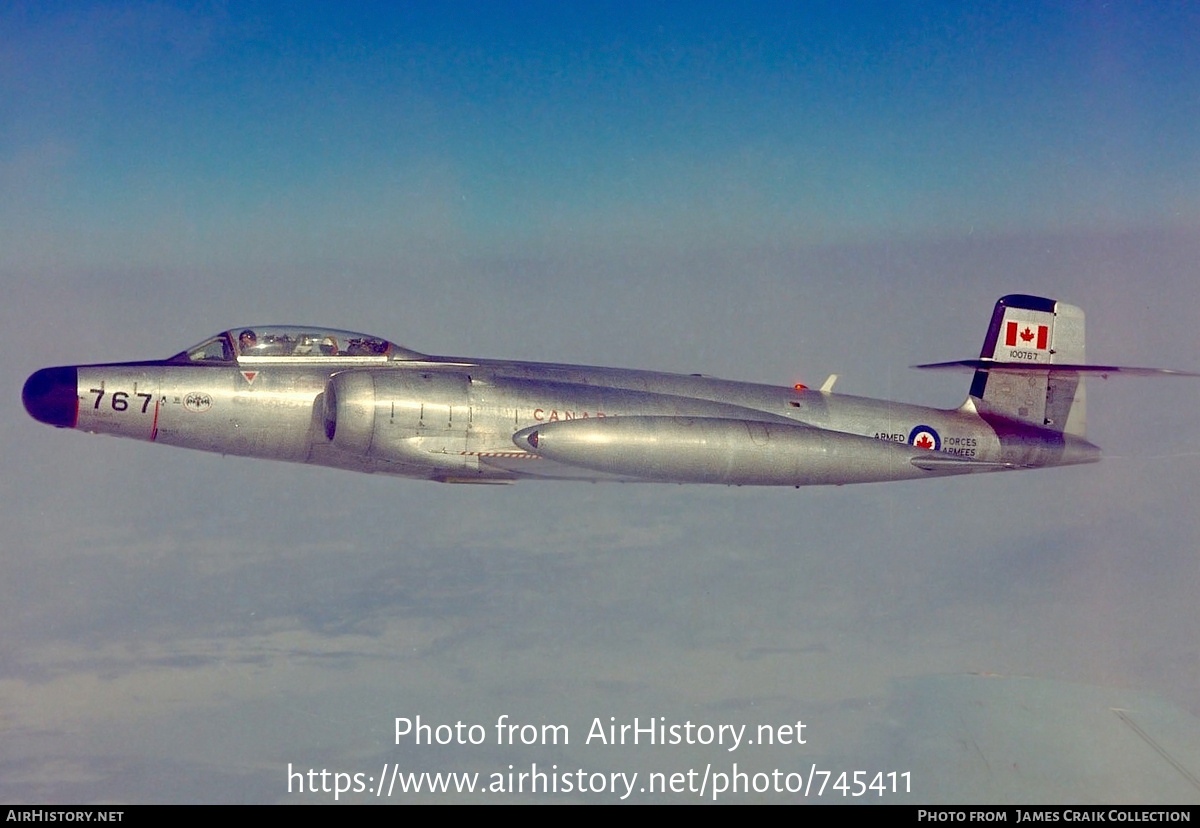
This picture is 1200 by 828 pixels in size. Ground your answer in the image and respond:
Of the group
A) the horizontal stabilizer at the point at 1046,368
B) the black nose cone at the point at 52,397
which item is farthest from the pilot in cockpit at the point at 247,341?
the horizontal stabilizer at the point at 1046,368

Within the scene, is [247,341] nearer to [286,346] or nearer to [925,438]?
[286,346]

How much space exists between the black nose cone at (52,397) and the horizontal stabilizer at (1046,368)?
560 inches

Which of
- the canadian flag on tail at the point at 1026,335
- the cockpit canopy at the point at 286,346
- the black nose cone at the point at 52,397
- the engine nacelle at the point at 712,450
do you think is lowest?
the engine nacelle at the point at 712,450

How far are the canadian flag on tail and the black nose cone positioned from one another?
16.7 meters

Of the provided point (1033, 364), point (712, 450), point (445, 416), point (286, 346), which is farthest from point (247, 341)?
point (1033, 364)

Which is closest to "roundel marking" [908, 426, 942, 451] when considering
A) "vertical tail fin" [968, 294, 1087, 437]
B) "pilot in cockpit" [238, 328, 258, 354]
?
"vertical tail fin" [968, 294, 1087, 437]

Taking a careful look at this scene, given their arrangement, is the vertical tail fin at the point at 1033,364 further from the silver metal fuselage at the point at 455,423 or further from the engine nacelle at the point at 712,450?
the engine nacelle at the point at 712,450

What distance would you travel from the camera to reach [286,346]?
1614 centimetres

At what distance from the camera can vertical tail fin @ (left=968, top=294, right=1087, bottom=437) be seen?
1892 centimetres

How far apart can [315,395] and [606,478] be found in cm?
488

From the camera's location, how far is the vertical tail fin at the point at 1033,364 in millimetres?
18922

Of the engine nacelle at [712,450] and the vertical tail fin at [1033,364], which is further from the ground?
the vertical tail fin at [1033,364]
